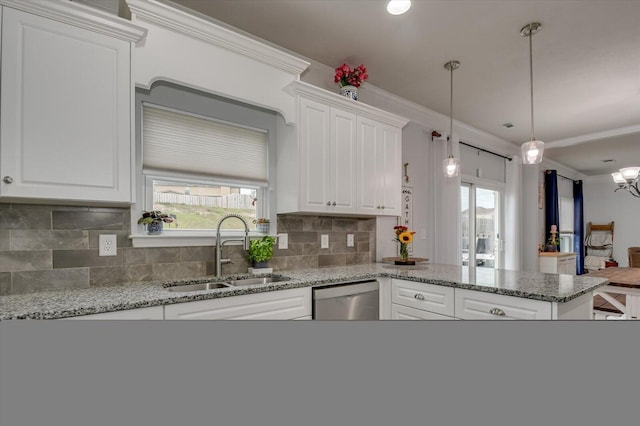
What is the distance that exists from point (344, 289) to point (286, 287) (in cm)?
47

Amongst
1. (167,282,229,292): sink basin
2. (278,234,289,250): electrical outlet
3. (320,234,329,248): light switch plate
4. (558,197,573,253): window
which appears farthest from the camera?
(558,197,573,253): window

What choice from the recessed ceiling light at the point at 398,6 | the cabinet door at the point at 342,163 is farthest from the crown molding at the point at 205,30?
the recessed ceiling light at the point at 398,6

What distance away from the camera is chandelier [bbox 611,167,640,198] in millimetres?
3887

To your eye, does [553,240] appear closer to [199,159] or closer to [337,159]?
[337,159]

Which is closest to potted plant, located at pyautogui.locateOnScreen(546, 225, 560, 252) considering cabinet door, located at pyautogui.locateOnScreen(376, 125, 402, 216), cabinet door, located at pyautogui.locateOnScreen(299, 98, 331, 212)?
cabinet door, located at pyautogui.locateOnScreen(376, 125, 402, 216)

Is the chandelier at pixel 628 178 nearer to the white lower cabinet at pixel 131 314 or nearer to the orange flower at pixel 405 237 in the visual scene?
the orange flower at pixel 405 237

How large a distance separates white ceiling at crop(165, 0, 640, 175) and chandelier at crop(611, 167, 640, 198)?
0.69 m

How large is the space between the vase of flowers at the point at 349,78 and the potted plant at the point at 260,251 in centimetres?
134

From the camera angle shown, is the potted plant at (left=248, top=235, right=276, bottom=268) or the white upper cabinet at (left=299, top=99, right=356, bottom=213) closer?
the potted plant at (left=248, top=235, right=276, bottom=268)

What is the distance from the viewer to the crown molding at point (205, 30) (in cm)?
190

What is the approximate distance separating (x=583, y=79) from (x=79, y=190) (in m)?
4.09

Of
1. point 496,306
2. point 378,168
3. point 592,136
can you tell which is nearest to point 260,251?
point 378,168

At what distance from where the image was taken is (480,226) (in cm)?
518

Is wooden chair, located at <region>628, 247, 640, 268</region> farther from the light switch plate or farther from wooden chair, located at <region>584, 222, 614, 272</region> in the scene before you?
the light switch plate
